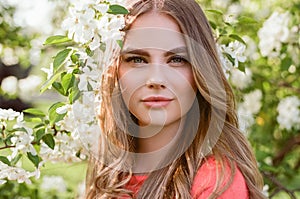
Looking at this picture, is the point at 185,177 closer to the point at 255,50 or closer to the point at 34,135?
the point at 34,135

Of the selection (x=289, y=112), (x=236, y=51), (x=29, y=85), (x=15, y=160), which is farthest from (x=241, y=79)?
(x=15, y=160)

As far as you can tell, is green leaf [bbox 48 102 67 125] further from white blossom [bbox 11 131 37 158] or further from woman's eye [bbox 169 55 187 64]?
woman's eye [bbox 169 55 187 64]

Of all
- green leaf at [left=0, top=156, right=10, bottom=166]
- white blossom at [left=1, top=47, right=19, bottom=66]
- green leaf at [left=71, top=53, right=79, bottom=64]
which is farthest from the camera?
white blossom at [left=1, top=47, right=19, bottom=66]

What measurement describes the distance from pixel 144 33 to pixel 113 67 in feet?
0.53

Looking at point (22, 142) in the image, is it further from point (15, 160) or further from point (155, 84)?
point (155, 84)

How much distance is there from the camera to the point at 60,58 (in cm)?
210

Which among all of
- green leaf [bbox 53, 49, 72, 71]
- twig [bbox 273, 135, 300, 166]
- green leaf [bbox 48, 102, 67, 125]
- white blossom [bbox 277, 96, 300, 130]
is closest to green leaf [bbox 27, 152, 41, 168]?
green leaf [bbox 48, 102, 67, 125]

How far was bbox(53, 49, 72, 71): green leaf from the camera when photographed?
2.09 m

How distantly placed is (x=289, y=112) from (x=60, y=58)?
2.35 metres

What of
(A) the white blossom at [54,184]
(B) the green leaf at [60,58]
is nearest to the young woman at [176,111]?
(B) the green leaf at [60,58]

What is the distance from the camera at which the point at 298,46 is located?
12.1ft

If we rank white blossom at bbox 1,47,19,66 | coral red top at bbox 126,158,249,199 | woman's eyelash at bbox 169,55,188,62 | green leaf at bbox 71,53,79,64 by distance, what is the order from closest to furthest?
coral red top at bbox 126,158,249,199 → woman's eyelash at bbox 169,55,188,62 → green leaf at bbox 71,53,79,64 → white blossom at bbox 1,47,19,66

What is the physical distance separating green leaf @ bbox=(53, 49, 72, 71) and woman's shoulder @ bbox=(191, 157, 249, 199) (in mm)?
482

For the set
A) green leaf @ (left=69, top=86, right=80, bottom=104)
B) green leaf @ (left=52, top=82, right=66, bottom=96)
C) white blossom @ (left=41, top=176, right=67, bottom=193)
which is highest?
green leaf @ (left=52, top=82, right=66, bottom=96)
